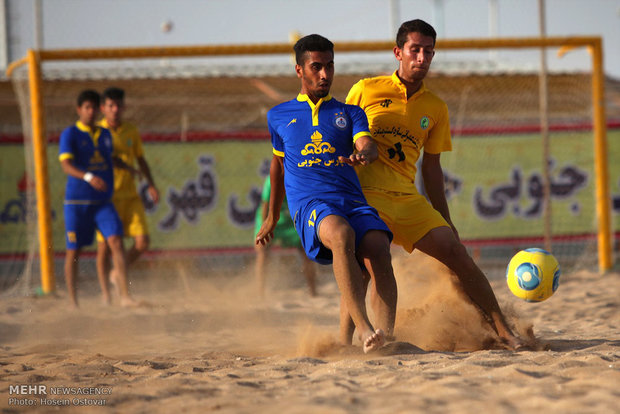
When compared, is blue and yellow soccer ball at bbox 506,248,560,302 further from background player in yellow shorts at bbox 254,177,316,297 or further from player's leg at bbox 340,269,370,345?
background player in yellow shorts at bbox 254,177,316,297

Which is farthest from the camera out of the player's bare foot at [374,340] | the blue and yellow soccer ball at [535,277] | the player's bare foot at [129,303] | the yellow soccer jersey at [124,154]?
the yellow soccer jersey at [124,154]

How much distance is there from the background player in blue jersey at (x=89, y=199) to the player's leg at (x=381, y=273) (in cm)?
374

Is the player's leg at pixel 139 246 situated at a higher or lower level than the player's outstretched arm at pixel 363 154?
lower

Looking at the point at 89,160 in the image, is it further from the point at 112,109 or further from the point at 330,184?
the point at 330,184

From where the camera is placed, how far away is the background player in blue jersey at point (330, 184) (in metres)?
3.63

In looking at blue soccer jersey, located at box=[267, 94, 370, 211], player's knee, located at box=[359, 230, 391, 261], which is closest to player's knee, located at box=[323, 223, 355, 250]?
player's knee, located at box=[359, 230, 391, 261]

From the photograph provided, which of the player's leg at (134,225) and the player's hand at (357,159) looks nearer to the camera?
the player's hand at (357,159)

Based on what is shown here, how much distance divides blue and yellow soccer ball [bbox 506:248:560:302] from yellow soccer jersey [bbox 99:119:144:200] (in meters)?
4.47

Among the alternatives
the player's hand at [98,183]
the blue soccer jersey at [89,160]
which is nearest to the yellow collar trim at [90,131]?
the blue soccer jersey at [89,160]

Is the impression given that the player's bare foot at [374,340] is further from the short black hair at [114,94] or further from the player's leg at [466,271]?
the short black hair at [114,94]

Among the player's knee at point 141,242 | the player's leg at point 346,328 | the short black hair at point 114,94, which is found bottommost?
the player's leg at point 346,328

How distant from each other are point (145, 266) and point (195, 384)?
7.11m

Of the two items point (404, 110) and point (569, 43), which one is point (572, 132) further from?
point (404, 110)

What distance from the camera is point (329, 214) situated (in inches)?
144
